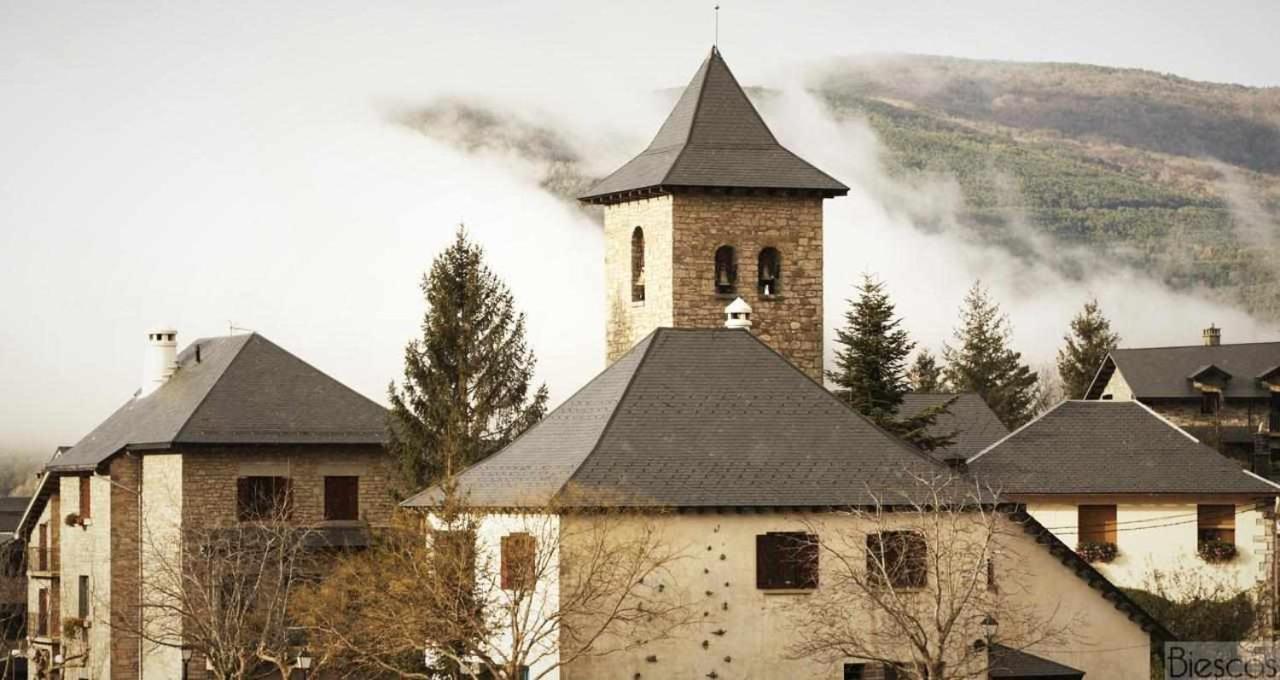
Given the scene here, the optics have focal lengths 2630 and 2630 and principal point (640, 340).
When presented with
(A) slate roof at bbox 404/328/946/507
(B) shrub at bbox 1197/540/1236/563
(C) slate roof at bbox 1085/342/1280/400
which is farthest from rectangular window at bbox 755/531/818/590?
(C) slate roof at bbox 1085/342/1280/400

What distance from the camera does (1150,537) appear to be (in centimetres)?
5991

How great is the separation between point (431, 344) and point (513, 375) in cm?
198

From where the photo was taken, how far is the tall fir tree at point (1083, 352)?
361 feet

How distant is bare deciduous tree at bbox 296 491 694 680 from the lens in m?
40.6

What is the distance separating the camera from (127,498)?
A: 6031cm

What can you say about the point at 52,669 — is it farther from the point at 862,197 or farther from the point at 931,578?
the point at 862,197

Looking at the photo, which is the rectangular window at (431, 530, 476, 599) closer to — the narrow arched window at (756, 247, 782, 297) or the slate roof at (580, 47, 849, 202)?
the narrow arched window at (756, 247, 782, 297)

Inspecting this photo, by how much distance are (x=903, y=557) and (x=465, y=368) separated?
17.4 meters

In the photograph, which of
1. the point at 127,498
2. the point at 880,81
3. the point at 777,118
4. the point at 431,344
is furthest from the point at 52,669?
the point at 880,81

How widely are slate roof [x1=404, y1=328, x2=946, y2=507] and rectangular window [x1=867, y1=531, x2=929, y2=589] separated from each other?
2.49 feet

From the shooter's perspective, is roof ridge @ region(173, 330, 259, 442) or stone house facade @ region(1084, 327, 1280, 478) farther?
stone house facade @ region(1084, 327, 1280, 478)

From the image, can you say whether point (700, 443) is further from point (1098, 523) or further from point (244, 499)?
point (1098, 523)

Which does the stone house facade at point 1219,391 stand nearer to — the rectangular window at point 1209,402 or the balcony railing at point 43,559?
the rectangular window at point 1209,402

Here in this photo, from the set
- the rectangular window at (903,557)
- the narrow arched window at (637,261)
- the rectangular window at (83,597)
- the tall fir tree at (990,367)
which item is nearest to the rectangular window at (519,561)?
the rectangular window at (903,557)
